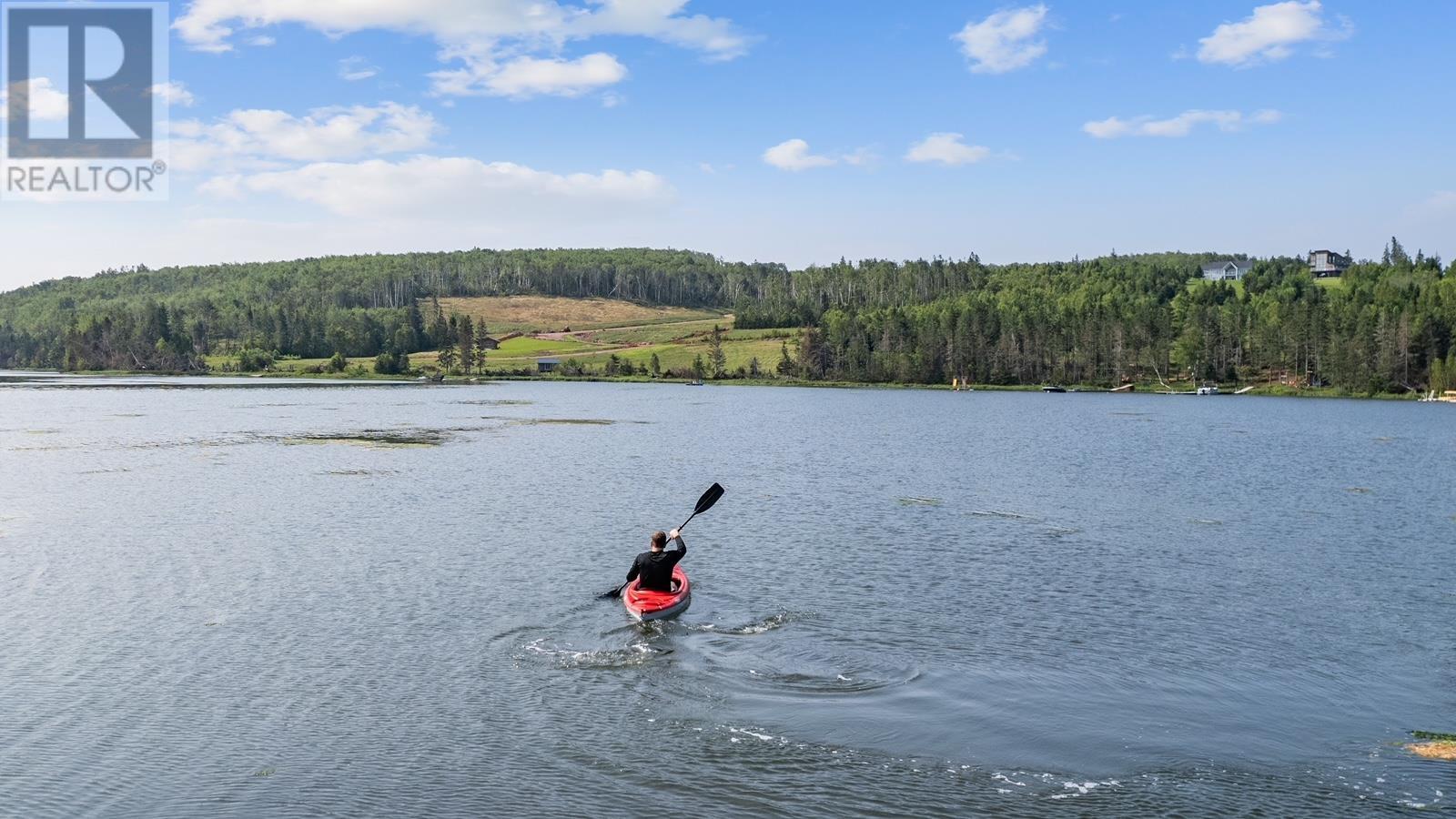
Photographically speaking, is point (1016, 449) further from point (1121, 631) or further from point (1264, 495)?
point (1121, 631)

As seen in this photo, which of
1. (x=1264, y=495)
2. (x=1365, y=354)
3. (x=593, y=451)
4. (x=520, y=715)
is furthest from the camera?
(x=1365, y=354)

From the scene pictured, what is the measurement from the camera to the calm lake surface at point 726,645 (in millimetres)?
17812

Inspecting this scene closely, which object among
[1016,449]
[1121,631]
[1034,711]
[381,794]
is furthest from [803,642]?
[1016,449]

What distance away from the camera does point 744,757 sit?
1900 cm

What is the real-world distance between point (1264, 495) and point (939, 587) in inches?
1258

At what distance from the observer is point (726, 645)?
26359 millimetres

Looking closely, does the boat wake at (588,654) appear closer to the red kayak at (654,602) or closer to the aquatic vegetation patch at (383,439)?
the red kayak at (654,602)

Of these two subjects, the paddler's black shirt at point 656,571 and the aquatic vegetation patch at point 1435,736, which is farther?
the paddler's black shirt at point 656,571

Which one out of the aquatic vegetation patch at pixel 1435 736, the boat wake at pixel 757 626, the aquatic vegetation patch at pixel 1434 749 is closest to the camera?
the aquatic vegetation patch at pixel 1434 749

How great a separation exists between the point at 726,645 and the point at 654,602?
2.83m

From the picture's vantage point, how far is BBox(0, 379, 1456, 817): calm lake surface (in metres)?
17.8

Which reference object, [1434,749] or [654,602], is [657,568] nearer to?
[654,602]

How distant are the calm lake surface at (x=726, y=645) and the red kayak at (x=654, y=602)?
554mm

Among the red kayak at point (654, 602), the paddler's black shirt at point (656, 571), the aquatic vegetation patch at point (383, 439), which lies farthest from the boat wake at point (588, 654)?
the aquatic vegetation patch at point (383, 439)
